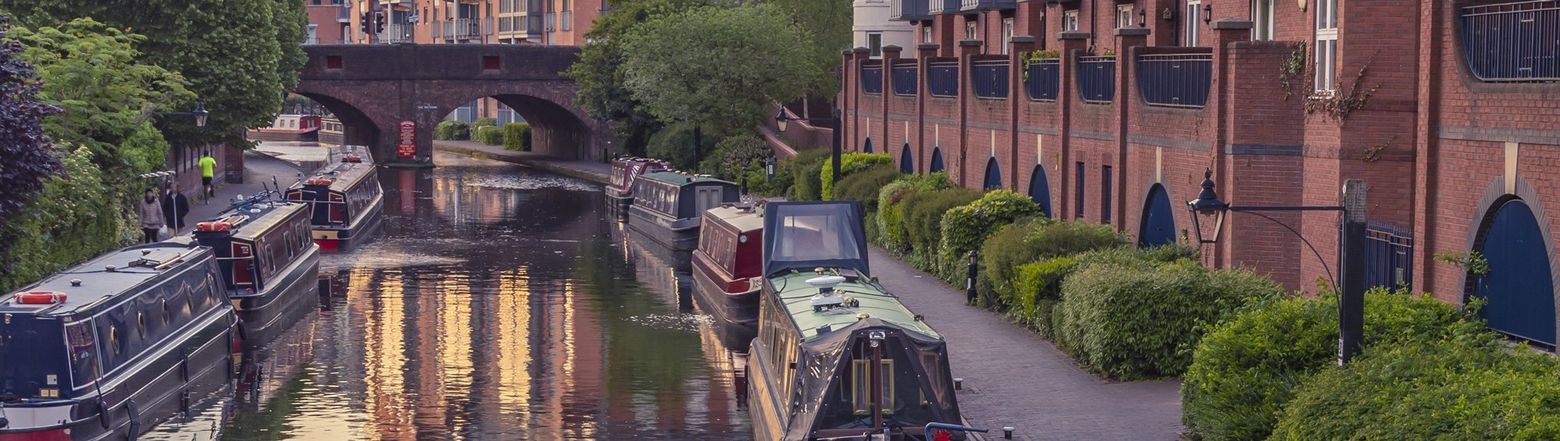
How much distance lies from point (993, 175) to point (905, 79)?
9353 millimetres

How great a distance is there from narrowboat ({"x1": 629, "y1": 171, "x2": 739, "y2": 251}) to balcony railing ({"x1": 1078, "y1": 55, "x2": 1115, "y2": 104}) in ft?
51.1

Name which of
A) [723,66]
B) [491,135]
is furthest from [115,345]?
[491,135]

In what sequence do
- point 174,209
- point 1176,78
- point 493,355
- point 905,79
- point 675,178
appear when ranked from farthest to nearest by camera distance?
point 675,178
point 905,79
point 174,209
point 493,355
point 1176,78

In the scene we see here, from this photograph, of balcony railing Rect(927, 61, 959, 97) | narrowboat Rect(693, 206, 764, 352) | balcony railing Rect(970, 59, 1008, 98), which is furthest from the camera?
balcony railing Rect(927, 61, 959, 97)

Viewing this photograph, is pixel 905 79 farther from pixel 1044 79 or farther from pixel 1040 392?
pixel 1040 392

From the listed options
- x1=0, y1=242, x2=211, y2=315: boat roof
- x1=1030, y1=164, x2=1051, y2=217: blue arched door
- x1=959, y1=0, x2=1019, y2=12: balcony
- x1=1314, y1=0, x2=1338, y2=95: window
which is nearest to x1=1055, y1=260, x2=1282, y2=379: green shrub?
x1=1314, y1=0, x2=1338, y2=95: window

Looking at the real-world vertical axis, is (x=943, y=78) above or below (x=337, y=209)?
above

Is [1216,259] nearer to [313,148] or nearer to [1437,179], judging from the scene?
[1437,179]

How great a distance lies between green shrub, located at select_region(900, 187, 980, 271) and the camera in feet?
111

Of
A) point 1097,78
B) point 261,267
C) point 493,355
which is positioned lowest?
point 493,355

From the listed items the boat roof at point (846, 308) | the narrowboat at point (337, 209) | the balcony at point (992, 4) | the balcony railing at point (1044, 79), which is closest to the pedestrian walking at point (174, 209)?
the narrowboat at point (337, 209)

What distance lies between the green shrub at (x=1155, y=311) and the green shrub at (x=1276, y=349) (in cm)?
315

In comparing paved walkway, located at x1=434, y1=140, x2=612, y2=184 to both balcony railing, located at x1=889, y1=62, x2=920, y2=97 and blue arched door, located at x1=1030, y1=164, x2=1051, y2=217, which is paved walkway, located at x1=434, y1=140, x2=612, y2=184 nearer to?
balcony railing, located at x1=889, y1=62, x2=920, y2=97

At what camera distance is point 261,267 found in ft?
103
